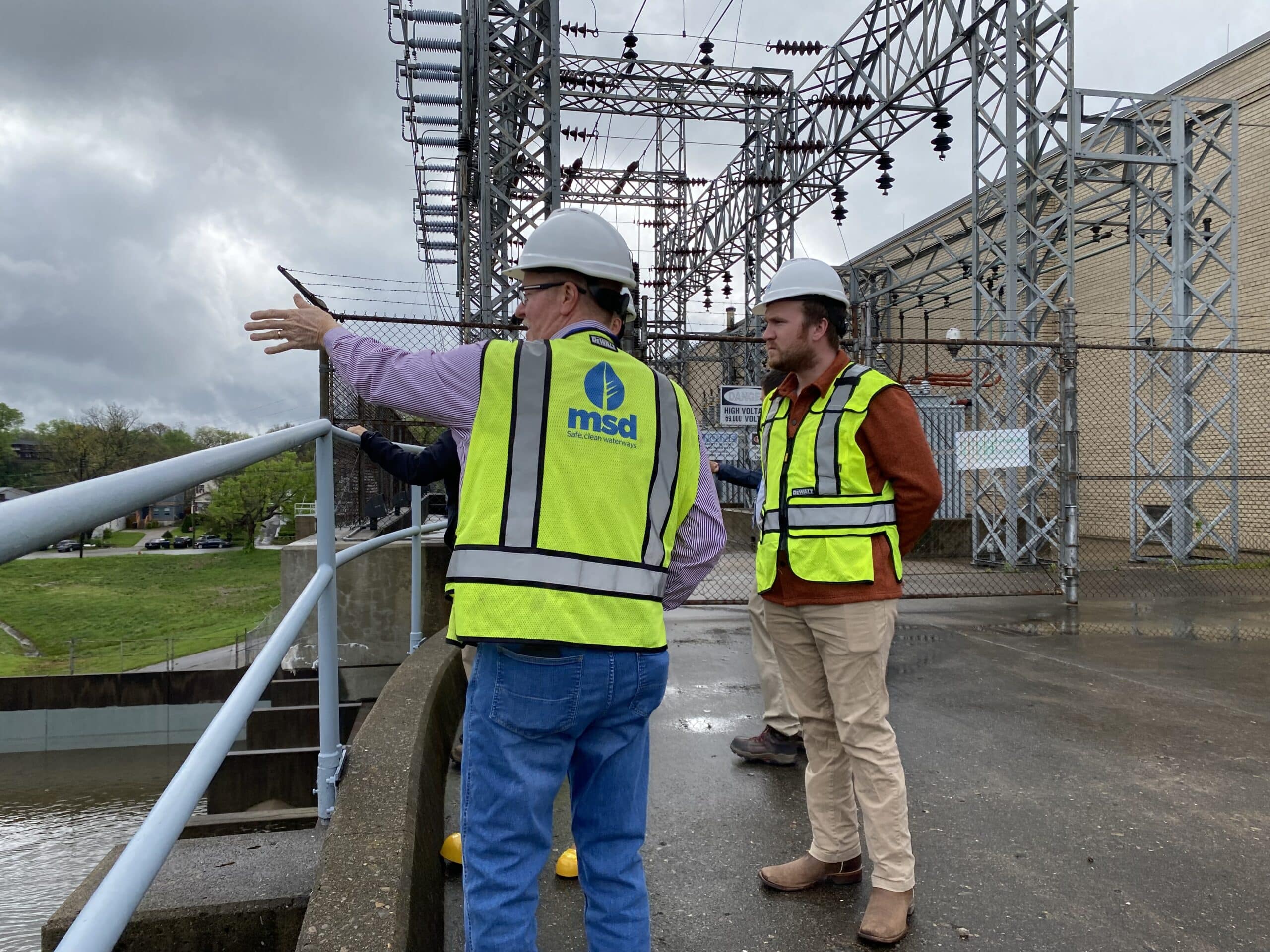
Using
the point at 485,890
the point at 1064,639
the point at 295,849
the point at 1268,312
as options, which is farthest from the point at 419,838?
the point at 1268,312

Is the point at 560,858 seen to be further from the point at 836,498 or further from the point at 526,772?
the point at 836,498

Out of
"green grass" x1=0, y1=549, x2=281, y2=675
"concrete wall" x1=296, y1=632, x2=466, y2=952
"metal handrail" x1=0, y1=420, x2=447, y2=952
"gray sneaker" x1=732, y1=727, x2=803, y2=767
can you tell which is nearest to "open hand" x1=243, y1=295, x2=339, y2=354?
"metal handrail" x1=0, y1=420, x2=447, y2=952

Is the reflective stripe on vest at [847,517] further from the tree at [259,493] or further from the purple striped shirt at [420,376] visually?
the tree at [259,493]

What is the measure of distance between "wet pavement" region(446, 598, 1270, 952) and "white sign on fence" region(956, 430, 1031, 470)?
3.06 metres

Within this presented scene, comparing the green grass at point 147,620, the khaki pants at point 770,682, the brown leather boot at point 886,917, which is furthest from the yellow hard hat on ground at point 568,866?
the green grass at point 147,620

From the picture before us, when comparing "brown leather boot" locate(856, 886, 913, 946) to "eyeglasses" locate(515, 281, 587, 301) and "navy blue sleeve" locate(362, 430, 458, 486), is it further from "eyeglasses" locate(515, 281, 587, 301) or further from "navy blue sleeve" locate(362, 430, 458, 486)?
"eyeglasses" locate(515, 281, 587, 301)

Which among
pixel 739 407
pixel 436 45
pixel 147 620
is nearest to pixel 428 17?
pixel 436 45

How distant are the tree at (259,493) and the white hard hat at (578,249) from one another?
0.76m

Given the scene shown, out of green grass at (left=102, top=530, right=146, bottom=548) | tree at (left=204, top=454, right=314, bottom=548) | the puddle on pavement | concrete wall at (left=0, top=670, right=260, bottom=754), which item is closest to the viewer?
green grass at (left=102, top=530, right=146, bottom=548)

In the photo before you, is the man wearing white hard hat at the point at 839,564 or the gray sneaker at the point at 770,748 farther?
the gray sneaker at the point at 770,748

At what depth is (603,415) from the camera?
5.72 ft

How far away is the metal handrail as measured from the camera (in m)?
0.79

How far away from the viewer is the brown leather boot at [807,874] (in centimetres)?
269

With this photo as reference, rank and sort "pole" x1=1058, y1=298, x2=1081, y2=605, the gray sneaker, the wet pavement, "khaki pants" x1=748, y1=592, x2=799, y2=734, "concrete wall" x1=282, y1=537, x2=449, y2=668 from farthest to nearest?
"pole" x1=1058, y1=298, x2=1081, y2=605, "concrete wall" x1=282, y1=537, x2=449, y2=668, "khaki pants" x1=748, y1=592, x2=799, y2=734, the gray sneaker, the wet pavement
